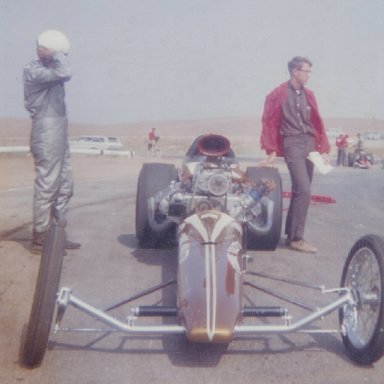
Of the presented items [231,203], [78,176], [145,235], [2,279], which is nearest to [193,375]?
[231,203]

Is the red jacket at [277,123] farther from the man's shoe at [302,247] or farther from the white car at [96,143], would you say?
the white car at [96,143]

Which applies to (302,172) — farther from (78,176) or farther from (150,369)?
(78,176)

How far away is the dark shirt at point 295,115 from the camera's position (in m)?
7.24

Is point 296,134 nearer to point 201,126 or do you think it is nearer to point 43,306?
point 43,306

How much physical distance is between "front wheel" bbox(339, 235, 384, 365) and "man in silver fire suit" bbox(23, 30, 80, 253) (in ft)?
10.5

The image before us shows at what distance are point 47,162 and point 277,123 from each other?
2.48 m

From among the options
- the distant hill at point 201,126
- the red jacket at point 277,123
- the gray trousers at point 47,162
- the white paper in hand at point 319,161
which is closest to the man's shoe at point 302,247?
the white paper in hand at point 319,161

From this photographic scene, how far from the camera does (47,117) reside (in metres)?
6.66

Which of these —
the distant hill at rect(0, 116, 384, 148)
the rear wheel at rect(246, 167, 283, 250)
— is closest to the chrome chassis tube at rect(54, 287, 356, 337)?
the rear wheel at rect(246, 167, 283, 250)

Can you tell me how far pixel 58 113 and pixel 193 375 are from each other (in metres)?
3.65

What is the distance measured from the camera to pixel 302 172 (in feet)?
23.5

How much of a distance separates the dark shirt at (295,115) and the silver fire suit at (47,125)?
2288mm

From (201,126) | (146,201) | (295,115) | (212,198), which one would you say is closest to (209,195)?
(212,198)

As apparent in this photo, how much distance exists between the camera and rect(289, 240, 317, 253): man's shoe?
7.17m
